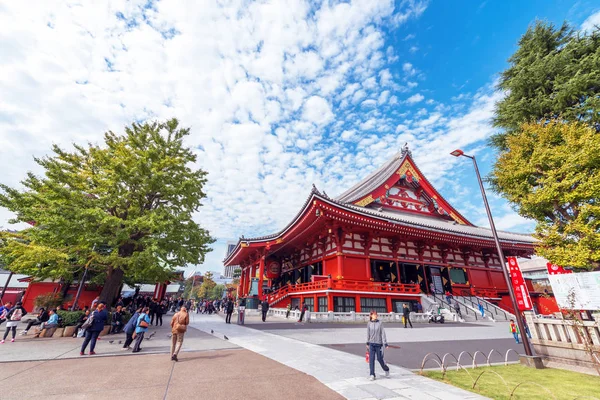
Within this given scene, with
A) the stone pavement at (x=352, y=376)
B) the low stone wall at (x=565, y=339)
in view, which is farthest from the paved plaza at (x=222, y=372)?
the low stone wall at (x=565, y=339)

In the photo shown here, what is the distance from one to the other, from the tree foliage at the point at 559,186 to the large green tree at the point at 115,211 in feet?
54.6

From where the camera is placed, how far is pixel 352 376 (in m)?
5.54

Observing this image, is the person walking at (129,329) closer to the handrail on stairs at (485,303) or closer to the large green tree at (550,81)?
the large green tree at (550,81)

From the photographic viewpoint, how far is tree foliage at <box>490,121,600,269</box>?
10953 millimetres

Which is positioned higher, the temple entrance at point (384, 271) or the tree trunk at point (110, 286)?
the temple entrance at point (384, 271)

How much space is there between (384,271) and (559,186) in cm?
1246

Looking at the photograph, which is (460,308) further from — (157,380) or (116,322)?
(116,322)

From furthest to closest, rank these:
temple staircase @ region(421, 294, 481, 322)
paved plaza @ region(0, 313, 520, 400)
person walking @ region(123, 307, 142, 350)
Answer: temple staircase @ region(421, 294, 481, 322) < person walking @ region(123, 307, 142, 350) < paved plaza @ region(0, 313, 520, 400)

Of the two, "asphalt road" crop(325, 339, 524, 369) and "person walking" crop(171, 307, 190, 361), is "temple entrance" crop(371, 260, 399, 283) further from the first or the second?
"person walking" crop(171, 307, 190, 361)

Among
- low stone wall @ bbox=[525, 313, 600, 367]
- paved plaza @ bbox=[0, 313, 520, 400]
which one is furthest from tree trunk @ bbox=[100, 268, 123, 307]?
low stone wall @ bbox=[525, 313, 600, 367]

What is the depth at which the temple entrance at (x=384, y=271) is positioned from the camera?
804 inches

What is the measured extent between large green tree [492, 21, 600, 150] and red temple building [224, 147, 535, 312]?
30.4 ft

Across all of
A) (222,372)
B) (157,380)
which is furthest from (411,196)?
(157,380)

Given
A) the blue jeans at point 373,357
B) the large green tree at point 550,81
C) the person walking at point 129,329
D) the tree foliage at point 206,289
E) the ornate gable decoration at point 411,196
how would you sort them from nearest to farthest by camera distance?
the blue jeans at point 373,357 < the person walking at point 129,329 < the large green tree at point 550,81 < the ornate gable decoration at point 411,196 < the tree foliage at point 206,289
